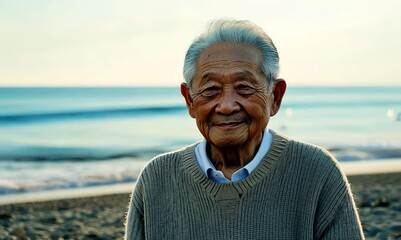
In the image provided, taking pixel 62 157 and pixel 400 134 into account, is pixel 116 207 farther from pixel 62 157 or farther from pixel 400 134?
pixel 400 134

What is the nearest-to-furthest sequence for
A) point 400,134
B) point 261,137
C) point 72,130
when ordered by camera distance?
point 261,137 < point 400,134 < point 72,130

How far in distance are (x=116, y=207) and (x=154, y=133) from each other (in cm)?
1157

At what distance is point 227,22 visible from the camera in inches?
99.3

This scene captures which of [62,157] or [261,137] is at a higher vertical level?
[261,137]

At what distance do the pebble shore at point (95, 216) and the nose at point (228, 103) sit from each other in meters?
4.19

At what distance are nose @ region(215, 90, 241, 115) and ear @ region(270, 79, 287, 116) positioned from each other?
0.18 meters

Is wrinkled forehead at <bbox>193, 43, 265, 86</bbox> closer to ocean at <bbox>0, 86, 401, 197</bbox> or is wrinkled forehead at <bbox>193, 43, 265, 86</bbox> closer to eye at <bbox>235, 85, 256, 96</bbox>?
eye at <bbox>235, 85, 256, 96</bbox>

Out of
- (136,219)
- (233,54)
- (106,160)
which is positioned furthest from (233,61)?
(106,160)

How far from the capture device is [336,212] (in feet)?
8.32

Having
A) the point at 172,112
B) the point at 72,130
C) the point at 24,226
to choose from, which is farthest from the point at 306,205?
the point at 172,112

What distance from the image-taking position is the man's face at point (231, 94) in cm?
249

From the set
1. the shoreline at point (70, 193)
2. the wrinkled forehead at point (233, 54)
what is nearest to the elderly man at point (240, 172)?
the wrinkled forehead at point (233, 54)

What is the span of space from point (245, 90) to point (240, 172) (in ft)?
1.08

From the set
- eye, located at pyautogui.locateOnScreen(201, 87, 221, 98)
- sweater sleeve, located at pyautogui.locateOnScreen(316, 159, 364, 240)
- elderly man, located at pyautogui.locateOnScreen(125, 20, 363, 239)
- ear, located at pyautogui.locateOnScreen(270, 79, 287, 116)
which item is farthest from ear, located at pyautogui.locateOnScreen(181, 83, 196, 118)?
sweater sleeve, located at pyautogui.locateOnScreen(316, 159, 364, 240)
